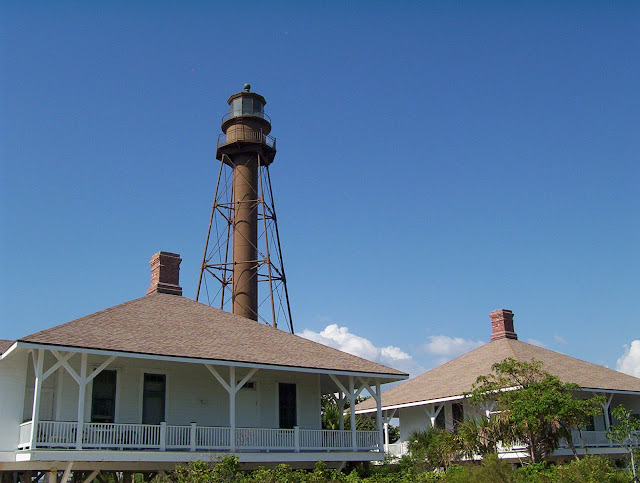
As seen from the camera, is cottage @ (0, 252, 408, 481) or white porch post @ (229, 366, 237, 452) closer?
cottage @ (0, 252, 408, 481)

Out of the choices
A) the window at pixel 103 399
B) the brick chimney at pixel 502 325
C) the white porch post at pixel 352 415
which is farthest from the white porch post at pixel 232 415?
the brick chimney at pixel 502 325

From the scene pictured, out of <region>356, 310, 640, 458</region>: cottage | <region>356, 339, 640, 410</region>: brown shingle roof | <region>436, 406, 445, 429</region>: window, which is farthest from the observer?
<region>436, 406, 445, 429</region>: window

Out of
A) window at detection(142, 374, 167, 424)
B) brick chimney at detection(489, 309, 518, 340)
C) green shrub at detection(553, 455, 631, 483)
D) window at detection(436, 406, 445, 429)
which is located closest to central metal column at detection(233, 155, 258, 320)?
window at detection(436, 406, 445, 429)

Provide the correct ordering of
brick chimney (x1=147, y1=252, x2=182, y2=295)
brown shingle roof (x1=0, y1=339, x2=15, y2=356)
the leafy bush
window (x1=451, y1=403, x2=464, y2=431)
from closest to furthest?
the leafy bush → brown shingle roof (x1=0, y1=339, x2=15, y2=356) → brick chimney (x1=147, y1=252, x2=182, y2=295) → window (x1=451, y1=403, x2=464, y2=431)

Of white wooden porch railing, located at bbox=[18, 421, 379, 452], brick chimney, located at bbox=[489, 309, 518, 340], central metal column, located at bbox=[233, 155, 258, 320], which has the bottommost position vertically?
white wooden porch railing, located at bbox=[18, 421, 379, 452]

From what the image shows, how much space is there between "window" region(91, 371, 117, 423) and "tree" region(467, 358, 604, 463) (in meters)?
11.8

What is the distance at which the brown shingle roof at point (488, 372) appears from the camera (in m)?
30.6

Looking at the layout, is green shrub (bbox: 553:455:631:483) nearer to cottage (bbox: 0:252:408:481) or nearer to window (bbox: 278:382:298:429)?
cottage (bbox: 0:252:408:481)

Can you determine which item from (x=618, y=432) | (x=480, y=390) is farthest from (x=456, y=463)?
(x=618, y=432)

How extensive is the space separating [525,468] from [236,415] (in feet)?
29.2

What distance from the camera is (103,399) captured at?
20609 millimetres

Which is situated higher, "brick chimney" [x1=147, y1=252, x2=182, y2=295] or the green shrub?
"brick chimney" [x1=147, y1=252, x2=182, y2=295]

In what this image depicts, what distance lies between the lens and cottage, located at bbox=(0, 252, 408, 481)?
1856 cm

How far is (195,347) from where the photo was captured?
68.6 feet
